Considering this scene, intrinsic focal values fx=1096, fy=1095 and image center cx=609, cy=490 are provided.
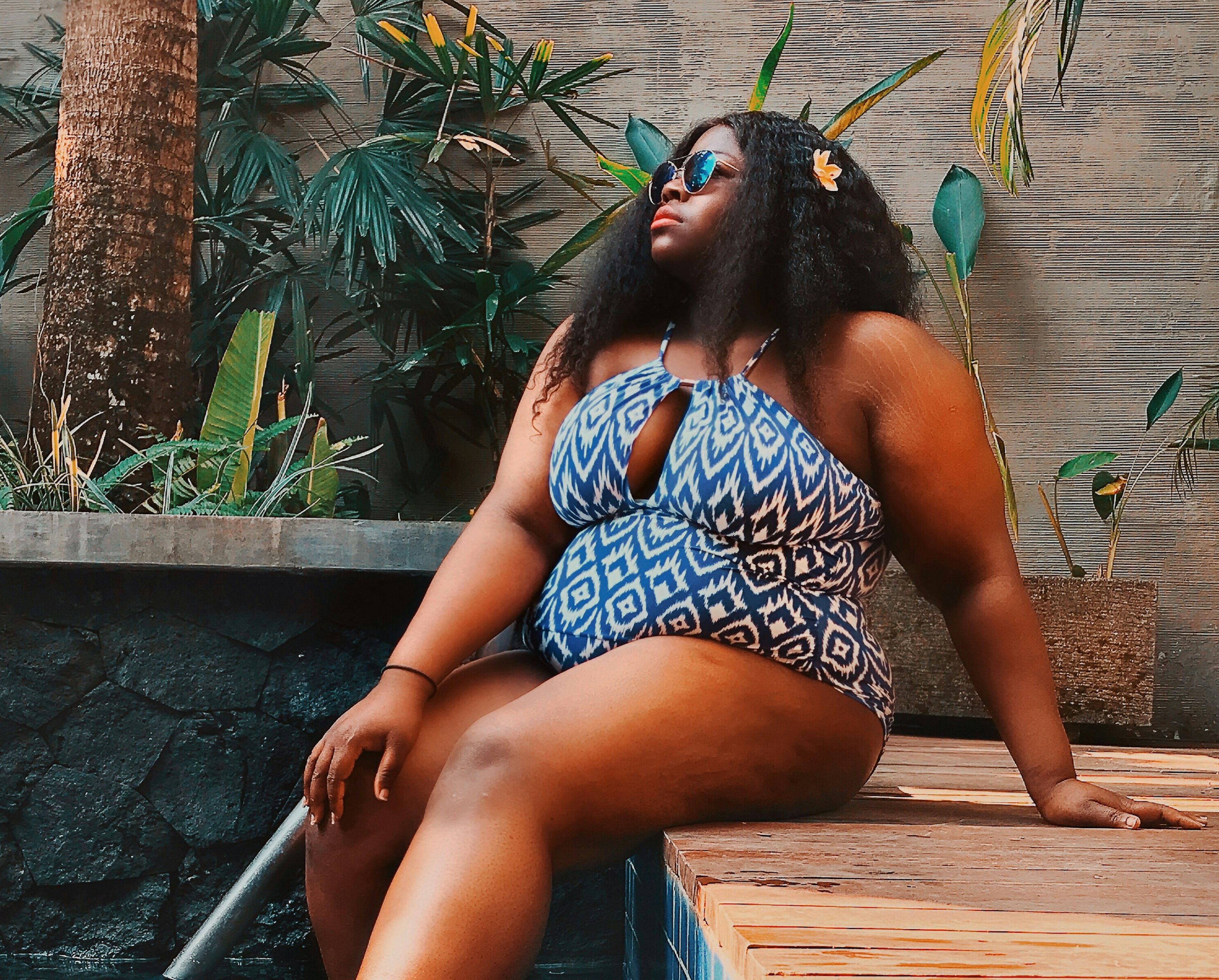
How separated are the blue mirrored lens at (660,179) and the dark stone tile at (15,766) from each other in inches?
57.9

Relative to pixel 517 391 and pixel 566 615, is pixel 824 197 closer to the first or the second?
pixel 566 615

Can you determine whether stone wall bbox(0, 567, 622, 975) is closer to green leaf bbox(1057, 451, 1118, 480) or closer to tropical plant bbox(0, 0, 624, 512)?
tropical plant bbox(0, 0, 624, 512)

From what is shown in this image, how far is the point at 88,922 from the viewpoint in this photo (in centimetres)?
201

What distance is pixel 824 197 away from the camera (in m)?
1.48

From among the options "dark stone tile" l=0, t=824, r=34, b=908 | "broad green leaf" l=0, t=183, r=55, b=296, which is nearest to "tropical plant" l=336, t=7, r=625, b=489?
"broad green leaf" l=0, t=183, r=55, b=296

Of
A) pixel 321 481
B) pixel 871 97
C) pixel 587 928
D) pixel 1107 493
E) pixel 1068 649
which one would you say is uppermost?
pixel 871 97

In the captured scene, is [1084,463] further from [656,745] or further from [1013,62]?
[656,745]

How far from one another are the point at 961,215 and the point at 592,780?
257 centimetres

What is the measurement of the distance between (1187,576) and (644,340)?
8.26 feet

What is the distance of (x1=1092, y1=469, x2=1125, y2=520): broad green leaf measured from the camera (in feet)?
9.94

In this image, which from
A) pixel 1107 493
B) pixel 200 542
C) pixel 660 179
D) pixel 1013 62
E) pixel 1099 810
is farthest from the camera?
pixel 1107 493

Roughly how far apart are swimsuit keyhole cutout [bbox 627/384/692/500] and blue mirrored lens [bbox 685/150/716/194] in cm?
31

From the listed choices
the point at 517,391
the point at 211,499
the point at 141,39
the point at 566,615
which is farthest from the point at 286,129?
the point at 566,615

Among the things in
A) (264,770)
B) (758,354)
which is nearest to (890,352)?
(758,354)
